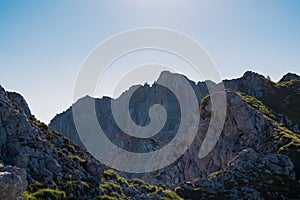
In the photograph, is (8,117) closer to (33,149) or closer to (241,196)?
(33,149)

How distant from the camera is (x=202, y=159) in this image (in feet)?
257

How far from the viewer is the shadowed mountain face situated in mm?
26578

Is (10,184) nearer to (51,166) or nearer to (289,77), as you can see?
(51,166)

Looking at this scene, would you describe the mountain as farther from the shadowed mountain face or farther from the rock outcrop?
the rock outcrop

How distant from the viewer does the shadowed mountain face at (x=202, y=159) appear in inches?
1046

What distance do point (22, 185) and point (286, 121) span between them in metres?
67.8

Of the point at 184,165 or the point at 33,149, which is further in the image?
the point at 184,165

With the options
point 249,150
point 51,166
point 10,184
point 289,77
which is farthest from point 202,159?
point 10,184

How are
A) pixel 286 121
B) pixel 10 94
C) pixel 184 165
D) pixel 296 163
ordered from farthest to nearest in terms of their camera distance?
pixel 184 165
pixel 286 121
pixel 296 163
pixel 10 94

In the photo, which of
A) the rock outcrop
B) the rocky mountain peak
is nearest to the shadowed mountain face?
the rock outcrop

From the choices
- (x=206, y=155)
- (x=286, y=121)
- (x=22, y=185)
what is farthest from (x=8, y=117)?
(x=286, y=121)

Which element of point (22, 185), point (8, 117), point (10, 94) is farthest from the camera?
point (10, 94)

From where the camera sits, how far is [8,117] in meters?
28.2

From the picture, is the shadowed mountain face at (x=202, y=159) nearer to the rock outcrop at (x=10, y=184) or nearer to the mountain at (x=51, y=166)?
the mountain at (x=51, y=166)
